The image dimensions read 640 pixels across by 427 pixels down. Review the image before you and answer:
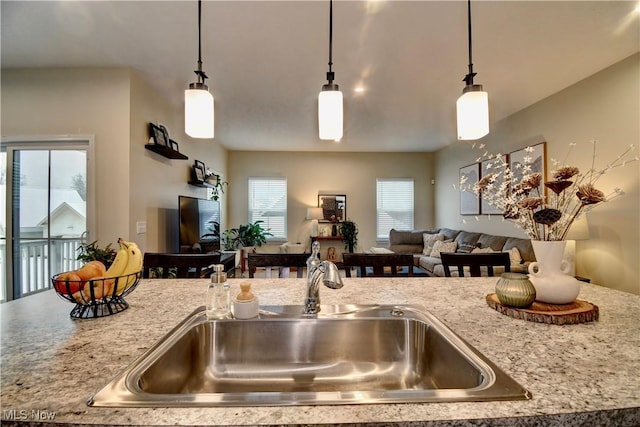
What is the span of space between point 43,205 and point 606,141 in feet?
18.3

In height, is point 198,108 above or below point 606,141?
below

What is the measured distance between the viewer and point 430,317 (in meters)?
0.97

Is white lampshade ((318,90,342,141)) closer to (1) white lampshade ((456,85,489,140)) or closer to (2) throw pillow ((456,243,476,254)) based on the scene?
(1) white lampshade ((456,85,489,140))

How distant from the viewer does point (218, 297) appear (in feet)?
3.27

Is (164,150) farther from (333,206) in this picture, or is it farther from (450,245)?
(450,245)

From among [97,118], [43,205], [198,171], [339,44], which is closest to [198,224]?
[198,171]

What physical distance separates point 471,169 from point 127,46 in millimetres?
5051

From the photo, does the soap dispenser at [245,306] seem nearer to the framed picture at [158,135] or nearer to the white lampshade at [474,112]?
the white lampshade at [474,112]

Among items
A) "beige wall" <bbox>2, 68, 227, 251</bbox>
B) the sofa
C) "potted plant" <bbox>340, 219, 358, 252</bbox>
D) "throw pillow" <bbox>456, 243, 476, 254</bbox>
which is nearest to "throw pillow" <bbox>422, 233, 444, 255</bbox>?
the sofa

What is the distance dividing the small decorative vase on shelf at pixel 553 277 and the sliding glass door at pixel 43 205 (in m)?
3.54

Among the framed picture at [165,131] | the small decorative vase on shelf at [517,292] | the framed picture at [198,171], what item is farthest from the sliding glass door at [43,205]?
the small decorative vase on shelf at [517,292]

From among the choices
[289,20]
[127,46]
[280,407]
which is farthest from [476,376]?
[127,46]

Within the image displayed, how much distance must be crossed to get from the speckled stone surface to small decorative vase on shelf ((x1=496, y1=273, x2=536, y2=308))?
67 mm

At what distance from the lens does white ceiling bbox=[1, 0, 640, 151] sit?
1.91m
